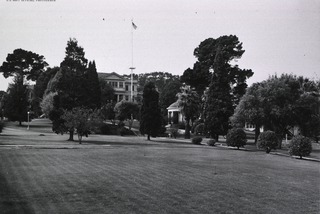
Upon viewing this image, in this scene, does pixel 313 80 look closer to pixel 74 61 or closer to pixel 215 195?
pixel 74 61

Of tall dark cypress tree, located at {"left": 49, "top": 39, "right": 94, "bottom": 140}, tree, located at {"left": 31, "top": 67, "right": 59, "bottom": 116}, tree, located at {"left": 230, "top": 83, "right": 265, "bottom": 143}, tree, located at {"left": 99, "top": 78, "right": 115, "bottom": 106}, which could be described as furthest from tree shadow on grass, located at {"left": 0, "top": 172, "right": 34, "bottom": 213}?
tree, located at {"left": 31, "top": 67, "right": 59, "bottom": 116}

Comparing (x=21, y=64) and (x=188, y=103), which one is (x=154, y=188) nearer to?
Answer: (x=188, y=103)

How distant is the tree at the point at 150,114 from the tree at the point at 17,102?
2860cm

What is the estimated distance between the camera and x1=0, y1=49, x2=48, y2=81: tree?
2446 inches

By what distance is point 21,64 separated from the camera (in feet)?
216

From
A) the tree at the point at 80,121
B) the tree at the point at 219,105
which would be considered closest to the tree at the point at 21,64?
the tree at the point at 80,121

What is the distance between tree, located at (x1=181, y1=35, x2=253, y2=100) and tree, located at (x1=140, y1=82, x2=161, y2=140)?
62.8 feet

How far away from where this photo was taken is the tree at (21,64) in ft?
204

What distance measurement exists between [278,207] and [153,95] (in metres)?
40.3

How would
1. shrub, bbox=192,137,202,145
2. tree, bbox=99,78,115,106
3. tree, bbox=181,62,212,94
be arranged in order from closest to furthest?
shrub, bbox=192,137,202,145 < tree, bbox=181,62,212,94 < tree, bbox=99,78,115,106

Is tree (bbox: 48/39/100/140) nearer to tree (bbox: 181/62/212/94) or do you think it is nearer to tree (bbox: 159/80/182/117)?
tree (bbox: 181/62/212/94)

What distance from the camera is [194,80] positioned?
7138 cm

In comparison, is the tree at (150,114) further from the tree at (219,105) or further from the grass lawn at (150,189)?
the grass lawn at (150,189)

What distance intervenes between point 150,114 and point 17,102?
30.3 metres
